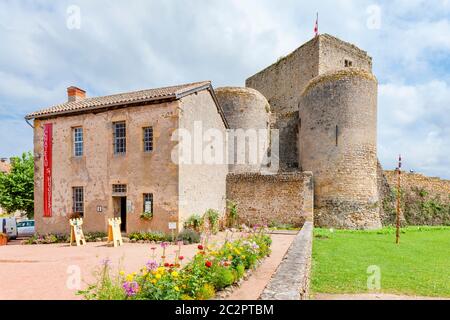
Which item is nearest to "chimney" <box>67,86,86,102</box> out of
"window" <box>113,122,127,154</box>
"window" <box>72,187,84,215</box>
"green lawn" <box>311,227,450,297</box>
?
"window" <box>113,122,127,154</box>

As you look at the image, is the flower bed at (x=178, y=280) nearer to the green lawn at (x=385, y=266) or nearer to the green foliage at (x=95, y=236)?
the green lawn at (x=385, y=266)

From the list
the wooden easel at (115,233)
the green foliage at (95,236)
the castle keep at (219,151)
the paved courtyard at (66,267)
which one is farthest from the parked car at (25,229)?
the wooden easel at (115,233)

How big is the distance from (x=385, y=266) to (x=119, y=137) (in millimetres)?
12768

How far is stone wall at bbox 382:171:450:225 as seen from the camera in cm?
2605

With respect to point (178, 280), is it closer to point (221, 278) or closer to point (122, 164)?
point (221, 278)

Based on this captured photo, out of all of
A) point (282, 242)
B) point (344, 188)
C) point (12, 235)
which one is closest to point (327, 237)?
point (282, 242)

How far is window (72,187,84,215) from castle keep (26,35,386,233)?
0.17 ft

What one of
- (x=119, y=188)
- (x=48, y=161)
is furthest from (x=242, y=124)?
(x=48, y=161)

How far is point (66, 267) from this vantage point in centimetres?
911

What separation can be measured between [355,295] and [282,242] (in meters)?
7.20

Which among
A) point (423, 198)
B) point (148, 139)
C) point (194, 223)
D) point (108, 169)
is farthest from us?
point (423, 198)

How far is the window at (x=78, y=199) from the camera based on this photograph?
617 inches

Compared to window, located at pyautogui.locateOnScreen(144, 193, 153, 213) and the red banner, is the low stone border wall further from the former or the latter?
the red banner

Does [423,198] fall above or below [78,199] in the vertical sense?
below
